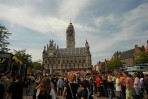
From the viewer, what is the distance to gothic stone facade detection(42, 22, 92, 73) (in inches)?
6540

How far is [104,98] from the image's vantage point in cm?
2030

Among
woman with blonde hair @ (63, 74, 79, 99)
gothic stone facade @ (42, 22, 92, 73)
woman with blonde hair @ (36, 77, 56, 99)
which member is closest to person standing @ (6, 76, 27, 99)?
woman with blonde hair @ (63, 74, 79, 99)

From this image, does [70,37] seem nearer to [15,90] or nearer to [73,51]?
[73,51]

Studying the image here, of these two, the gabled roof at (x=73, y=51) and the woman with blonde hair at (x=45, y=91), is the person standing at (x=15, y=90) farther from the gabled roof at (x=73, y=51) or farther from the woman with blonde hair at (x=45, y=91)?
the gabled roof at (x=73, y=51)

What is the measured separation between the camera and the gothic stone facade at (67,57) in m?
166

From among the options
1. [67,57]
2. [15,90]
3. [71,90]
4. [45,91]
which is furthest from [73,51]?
[45,91]

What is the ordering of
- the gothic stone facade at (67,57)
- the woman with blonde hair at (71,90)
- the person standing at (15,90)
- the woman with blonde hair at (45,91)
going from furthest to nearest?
the gothic stone facade at (67,57), the person standing at (15,90), the woman with blonde hair at (71,90), the woman with blonde hair at (45,91)

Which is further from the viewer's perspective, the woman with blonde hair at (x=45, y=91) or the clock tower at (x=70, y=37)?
the clock tower at (x=70, y=37)

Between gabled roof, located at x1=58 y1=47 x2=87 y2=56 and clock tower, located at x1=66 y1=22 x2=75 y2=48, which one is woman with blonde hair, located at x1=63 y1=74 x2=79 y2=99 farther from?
clock tower, located at x1=66 y1=22 x2=75 y2=48

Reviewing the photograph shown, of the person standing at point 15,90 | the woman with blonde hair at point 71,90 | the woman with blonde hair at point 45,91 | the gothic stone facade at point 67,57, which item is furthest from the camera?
the gothic stone facade at point 67,57

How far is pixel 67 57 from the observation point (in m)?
168

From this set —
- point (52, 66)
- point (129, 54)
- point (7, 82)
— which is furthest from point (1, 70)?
point (52, 66)

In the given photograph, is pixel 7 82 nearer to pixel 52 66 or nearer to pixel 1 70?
pixel 1 70

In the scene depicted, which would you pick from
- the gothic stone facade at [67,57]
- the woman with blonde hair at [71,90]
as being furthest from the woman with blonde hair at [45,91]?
the gothic stone facade at [67,57]
